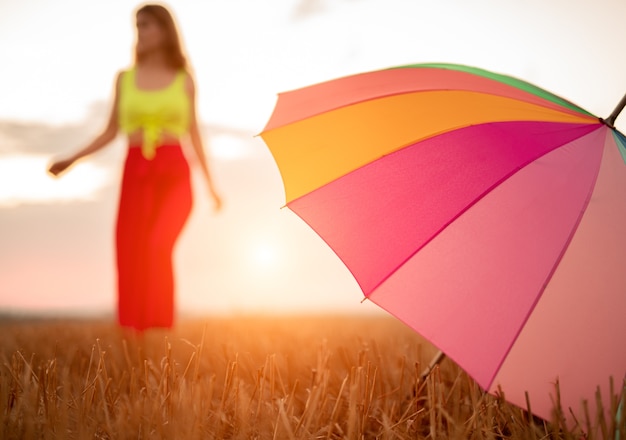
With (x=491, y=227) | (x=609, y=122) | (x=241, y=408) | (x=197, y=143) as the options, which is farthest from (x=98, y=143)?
(x=609, y=122)

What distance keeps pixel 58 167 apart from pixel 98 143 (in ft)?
1.35

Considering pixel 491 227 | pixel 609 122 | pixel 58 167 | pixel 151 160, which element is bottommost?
pixel 491 227

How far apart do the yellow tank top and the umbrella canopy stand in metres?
2.42

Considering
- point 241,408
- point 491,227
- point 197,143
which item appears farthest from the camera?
point 197,143

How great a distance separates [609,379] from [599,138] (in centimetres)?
93

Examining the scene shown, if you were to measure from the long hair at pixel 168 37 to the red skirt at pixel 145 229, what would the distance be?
674 millimetres

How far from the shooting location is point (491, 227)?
2.15m

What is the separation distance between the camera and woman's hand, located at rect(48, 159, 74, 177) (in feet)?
14.2

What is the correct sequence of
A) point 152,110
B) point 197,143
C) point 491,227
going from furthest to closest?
point 197,143 < point 152,110 < point 491,227

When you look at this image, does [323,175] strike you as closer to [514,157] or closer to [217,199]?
[514,157]

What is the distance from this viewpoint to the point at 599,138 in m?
2.39

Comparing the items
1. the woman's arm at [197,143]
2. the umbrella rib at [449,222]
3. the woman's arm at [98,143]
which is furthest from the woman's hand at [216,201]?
the umbrella rib at [449,222]

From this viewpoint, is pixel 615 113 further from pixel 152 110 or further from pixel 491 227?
pixel 152 110

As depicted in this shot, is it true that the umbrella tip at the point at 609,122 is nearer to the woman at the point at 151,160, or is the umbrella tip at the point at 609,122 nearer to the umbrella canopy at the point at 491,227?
the umbrella canopy at the point at 491,227
